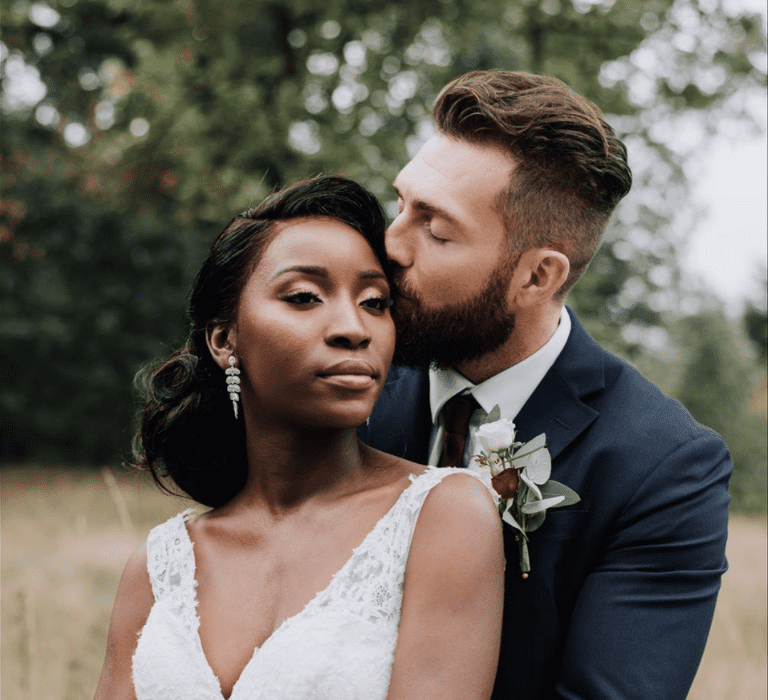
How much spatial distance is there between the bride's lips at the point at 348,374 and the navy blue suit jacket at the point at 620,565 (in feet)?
2.59

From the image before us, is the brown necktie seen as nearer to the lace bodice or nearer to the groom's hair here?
the groom's hair

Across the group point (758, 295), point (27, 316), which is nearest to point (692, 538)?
point (27, 316)

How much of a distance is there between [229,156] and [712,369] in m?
7.72

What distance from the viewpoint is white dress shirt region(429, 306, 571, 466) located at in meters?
3.34

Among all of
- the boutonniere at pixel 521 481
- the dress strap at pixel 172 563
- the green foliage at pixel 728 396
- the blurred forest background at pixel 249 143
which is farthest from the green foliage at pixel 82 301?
the boutonniere at pixel 521 481

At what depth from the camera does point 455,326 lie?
10.8ft

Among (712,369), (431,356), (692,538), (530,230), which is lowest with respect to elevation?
(712,369)

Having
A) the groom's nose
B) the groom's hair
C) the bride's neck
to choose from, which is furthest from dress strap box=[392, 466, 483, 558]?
the groom's hair

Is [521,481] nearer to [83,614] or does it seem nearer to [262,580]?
[262,580]

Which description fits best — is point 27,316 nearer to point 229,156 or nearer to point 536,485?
point 229,156

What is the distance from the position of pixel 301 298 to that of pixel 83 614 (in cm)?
387

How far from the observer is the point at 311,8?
11102 mm

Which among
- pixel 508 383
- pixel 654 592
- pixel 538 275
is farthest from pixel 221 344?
pixel 654 592

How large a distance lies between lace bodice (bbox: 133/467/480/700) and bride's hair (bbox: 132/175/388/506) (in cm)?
49
